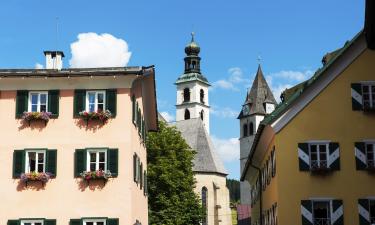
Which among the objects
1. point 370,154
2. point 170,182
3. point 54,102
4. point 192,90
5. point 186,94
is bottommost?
point 370,154

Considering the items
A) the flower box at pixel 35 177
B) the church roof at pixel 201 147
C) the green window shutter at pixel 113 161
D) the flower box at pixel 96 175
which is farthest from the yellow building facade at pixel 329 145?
the church roof at pixel 201 147

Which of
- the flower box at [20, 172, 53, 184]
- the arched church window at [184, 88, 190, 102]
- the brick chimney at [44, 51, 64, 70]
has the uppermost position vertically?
the arched church window at [184, 88, 190, 102]

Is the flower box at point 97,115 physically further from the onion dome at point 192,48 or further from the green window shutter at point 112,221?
the onion dome at point 192,48

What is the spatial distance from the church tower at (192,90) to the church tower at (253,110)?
7.48 m

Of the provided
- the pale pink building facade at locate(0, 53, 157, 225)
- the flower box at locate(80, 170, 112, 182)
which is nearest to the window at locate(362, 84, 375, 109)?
the pale pink building facade at locate(0, 53, 157, 225)

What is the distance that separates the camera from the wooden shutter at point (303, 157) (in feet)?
88.1

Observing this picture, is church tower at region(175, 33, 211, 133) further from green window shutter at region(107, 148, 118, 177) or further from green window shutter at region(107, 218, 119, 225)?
green window shutter at region(107, 218, 119, 225)

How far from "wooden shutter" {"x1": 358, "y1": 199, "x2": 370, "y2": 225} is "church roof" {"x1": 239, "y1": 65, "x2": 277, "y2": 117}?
98923 mm

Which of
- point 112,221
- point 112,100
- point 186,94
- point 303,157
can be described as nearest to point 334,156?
point 303,157

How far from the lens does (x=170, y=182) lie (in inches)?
2087

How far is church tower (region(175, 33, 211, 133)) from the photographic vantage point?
129125mm

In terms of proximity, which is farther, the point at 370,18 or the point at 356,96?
the point at 356,96

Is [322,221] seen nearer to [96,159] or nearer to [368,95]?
[368,95]

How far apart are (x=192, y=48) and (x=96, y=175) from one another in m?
105
